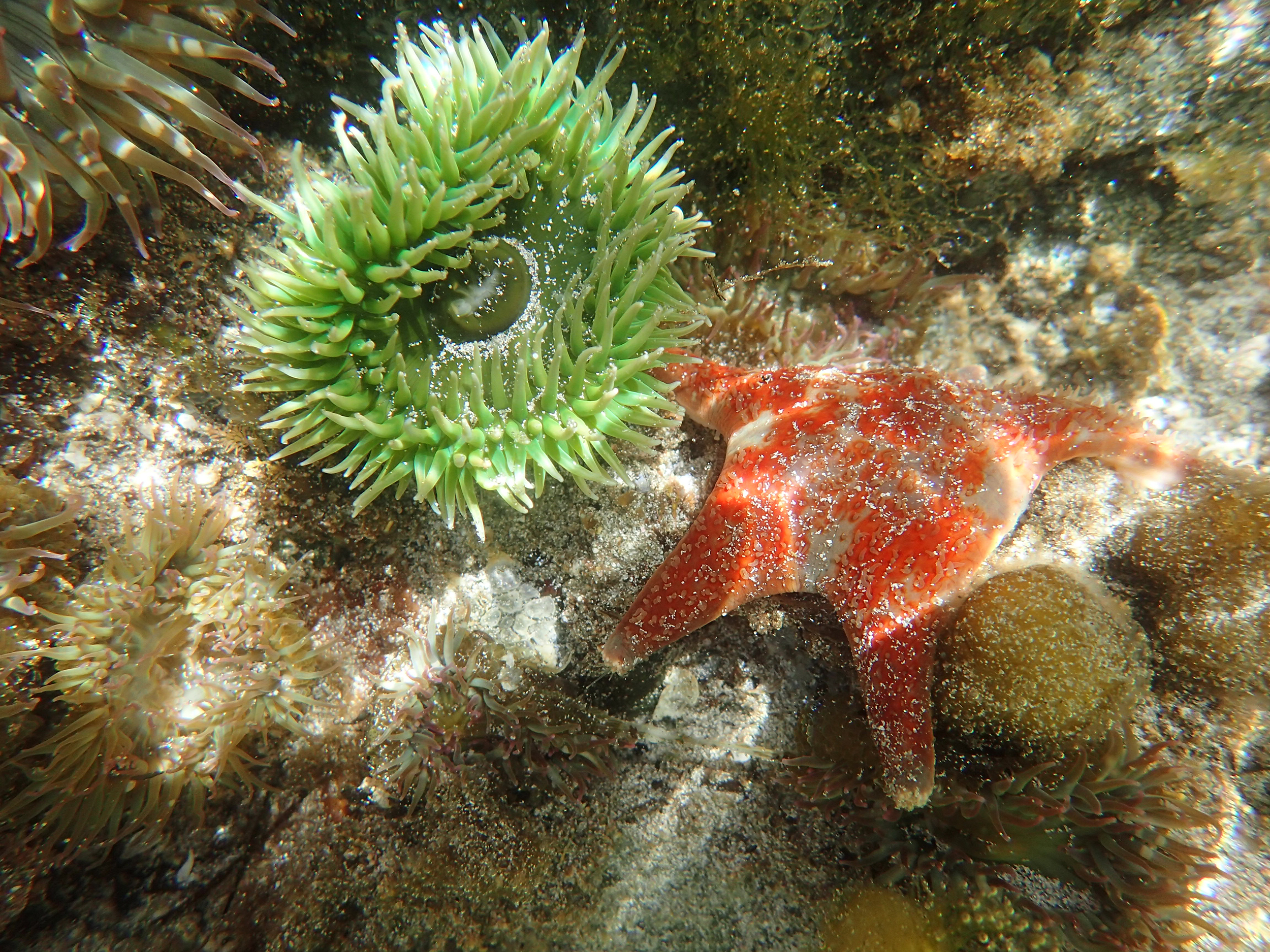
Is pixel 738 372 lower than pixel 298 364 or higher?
lower

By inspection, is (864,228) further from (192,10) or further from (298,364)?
(192,10)

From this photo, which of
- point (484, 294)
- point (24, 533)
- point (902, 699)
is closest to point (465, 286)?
point (484, 294)

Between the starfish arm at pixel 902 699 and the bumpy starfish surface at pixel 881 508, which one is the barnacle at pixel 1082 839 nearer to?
the starfish arm at pixel 902 699

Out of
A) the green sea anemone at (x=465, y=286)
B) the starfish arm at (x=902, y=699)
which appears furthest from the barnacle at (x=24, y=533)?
the starfish arm at (x=902, y=699)

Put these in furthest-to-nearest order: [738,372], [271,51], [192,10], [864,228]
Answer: [864,228] → [738,372] → [271,51] → [192,10]

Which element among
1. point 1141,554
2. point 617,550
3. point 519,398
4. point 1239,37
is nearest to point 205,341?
point 519,398

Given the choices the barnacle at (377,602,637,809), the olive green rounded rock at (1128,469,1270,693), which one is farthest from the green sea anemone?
the olive green rounded rock at (1128,469,1270,693)

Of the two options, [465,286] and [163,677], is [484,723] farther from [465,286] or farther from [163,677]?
[465,286]
